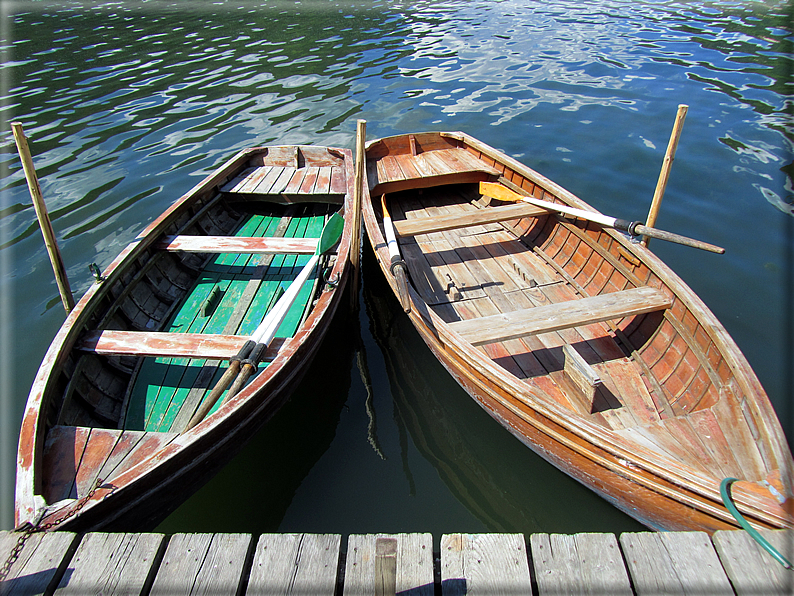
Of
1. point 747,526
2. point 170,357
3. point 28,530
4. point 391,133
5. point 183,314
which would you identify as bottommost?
point 391,133

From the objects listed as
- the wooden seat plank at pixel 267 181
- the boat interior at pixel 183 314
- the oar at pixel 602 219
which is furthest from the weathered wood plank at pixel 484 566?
the wooden seat plank at pixel 267 181

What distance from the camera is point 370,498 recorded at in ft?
15.0

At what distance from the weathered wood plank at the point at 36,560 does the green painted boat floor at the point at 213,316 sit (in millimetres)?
1446

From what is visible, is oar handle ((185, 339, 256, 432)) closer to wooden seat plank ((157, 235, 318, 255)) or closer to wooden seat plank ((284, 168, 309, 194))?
wooden seat plank ((157, 235, 318, 255))

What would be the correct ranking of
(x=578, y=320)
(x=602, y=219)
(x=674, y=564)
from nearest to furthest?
1. (x=674, y=564)
2. (x=578, y=320)
3. (x=602, y=219)

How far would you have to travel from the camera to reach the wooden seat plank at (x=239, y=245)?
19.4 ft

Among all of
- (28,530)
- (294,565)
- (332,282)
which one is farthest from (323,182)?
(294,565)

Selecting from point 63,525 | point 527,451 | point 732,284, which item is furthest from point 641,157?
point 63,525

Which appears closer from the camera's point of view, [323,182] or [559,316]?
[559,316]

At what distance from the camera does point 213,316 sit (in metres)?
5.71

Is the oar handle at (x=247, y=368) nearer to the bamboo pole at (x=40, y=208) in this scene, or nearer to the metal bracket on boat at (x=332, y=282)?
the metal bracket on boat at (x=332, y=282)

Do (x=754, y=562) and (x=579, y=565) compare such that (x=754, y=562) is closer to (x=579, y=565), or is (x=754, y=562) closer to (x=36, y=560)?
(x=579, y=565)

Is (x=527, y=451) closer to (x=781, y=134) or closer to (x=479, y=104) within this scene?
(x=781, y=134)

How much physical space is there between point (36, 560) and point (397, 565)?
7.24 feet
